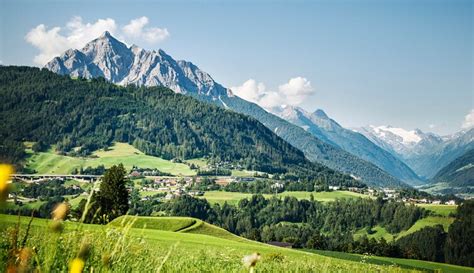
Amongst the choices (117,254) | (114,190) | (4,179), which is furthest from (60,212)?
(114,190)

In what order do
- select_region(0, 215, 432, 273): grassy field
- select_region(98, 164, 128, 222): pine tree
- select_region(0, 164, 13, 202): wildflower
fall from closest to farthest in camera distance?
select_region(0, 164, 13, 202): wildflower → select_region(0, 215, 432, 273): grassy field → select_region(98, 164, 128, 222): pine tree

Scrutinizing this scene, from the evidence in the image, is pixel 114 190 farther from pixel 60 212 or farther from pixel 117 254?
pixel 60 212

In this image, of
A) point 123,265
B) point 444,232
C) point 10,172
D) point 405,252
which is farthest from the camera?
point 444,232

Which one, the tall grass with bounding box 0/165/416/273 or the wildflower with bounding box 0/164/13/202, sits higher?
the wildflower with bounding box 0/164/13/202

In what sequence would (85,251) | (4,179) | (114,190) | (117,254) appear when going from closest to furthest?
(4,179)
(85,251)
(117,254)
(114,190)

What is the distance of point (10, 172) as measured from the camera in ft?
4.84

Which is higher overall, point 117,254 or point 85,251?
point 85,251

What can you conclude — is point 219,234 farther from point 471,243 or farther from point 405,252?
point 471,243

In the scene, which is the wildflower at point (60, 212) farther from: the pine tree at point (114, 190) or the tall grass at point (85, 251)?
the pine tree at point (114, 190)

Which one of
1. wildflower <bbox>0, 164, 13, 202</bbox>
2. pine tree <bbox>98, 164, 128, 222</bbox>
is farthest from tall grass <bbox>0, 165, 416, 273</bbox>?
pine tree <bbox>98, 164, 128, 222</bbox>

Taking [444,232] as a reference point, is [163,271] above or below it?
above

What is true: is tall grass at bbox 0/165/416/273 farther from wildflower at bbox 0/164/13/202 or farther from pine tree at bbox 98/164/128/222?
pine tree at bbox 98/164/128/222

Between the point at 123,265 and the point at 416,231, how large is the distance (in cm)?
21260

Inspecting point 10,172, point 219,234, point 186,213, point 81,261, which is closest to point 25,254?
point 81,261
